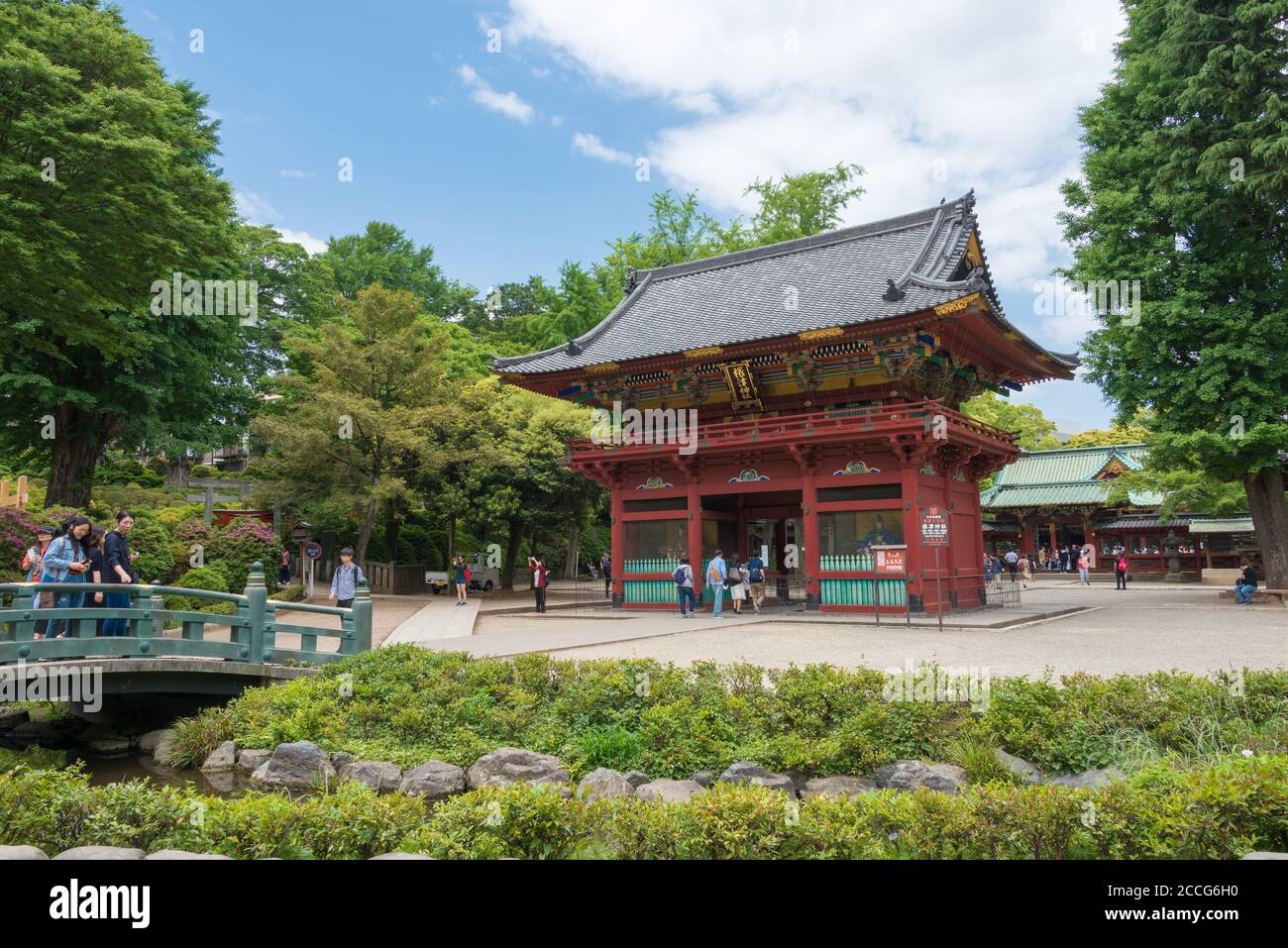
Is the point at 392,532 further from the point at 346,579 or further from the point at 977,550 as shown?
the point at 977,550

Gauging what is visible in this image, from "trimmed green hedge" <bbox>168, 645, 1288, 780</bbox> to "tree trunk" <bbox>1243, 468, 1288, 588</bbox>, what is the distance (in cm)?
1931

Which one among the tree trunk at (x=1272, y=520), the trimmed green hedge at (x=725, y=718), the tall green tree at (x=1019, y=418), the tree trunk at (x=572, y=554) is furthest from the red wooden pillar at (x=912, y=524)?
the tall green tree at (x=1019, y=418)

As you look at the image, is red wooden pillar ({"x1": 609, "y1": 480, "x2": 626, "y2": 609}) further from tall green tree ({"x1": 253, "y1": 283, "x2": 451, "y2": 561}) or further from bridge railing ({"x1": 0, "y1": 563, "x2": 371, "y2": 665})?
bridge railing ({"x1": 0, "y1": 563, "x2": 371, "y2": 665})

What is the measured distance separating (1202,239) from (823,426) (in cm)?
1279

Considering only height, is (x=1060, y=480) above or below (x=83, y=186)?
below

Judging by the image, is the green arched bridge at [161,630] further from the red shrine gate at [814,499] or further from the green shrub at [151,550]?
the red shrine gate at [814,499]

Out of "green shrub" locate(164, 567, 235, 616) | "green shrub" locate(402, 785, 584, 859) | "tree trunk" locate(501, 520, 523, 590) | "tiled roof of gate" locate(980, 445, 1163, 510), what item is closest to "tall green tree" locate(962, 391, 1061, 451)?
"tiled roof of gate" locate(980, 445, 1163, 510)

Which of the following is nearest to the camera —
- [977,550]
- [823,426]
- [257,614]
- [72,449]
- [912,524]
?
[257,614]

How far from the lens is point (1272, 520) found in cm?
2394

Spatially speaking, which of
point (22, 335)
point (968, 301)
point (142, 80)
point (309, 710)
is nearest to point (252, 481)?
point (22, 335)

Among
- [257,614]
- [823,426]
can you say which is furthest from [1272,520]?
[257,614]

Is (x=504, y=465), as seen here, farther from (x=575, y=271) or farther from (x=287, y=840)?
(x=287, y=840)
